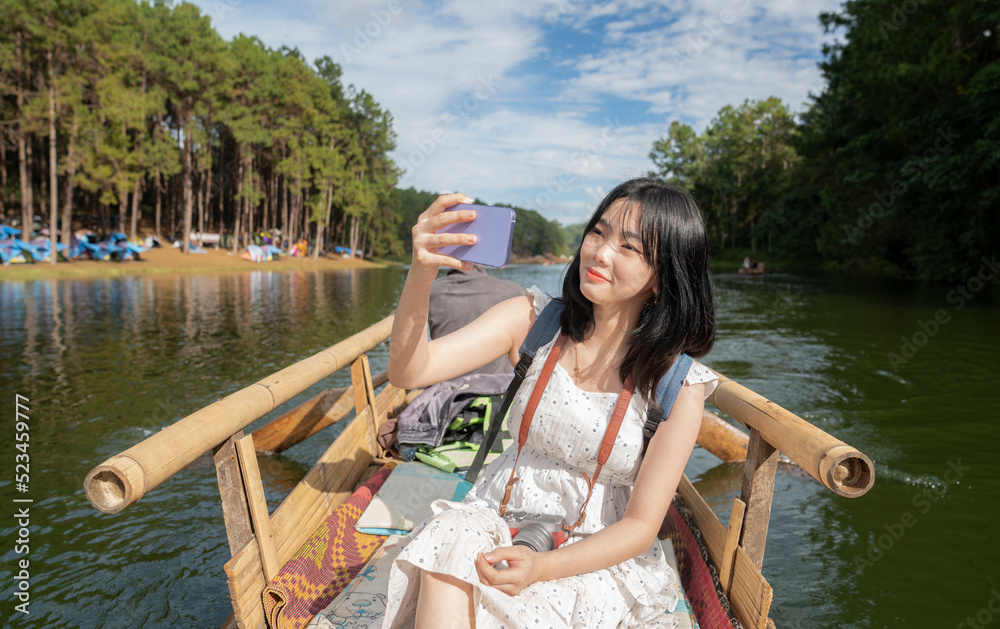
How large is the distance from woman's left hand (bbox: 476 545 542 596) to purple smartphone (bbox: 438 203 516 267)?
72cm

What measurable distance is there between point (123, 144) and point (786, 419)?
3207 cm

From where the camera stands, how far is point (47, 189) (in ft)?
117

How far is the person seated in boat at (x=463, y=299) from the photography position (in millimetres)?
4469

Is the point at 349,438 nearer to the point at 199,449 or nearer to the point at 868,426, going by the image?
the point at 199,449

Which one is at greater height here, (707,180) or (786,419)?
(707,180)

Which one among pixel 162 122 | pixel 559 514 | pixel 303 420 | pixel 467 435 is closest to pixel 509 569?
pixel 559 514

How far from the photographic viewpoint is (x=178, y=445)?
179 cm

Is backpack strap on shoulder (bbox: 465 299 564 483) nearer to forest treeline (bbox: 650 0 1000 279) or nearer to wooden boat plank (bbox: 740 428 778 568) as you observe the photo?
wooden boat plank (bbox: 740 428 778 568)

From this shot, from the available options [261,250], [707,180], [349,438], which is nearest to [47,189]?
[261,250]

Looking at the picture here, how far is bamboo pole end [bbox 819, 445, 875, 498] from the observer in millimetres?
1769

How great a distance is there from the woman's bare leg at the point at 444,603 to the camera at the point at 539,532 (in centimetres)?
24

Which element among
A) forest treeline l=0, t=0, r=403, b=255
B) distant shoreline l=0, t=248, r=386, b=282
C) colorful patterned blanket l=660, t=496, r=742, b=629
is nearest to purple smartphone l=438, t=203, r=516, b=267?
colorful patterned blanket l=660, t=496, r=742, b=629

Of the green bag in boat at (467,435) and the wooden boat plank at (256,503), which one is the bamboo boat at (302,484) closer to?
the wooden boat plank at (256,503)

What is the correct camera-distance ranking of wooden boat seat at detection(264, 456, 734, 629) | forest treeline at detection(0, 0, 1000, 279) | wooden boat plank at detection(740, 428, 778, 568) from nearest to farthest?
1. wooden boat seat at detection(264, 456, 734, 629)
2. wooden boat plank at detection(740, 428, 778, 568)
3. forest treeline at detection(0, 0, 1000, 279)
